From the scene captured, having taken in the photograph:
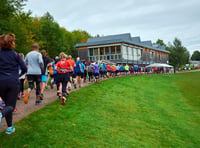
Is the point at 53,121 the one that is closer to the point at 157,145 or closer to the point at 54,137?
the point at 54,137

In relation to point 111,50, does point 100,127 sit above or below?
below

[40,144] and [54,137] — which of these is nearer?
[40,144]

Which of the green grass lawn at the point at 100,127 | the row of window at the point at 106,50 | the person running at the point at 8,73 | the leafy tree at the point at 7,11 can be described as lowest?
the green grass lawn at the point at 100,127

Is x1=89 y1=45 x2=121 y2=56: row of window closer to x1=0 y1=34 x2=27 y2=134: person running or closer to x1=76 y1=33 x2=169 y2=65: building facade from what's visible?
x1=76 y1=33 x2=169 y2=65: building facade

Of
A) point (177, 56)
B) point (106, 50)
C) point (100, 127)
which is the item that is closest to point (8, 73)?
point (100, 127)

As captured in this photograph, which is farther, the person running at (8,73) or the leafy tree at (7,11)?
the leafy tree at (7,11)

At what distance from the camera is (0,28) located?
77.6ft

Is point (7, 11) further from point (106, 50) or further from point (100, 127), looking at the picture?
point (100, 127)

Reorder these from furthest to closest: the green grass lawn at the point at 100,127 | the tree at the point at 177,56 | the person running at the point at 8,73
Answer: the tree at the point at 177,56
the green grass lawn at the point at 100,127
the person running at the point at 8,73

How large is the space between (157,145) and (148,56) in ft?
160

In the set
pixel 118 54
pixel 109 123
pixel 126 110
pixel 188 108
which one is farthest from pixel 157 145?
pixel 118 54

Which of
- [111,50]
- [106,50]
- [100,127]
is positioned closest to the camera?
[100,127]

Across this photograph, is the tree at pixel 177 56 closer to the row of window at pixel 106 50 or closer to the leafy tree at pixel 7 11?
the row of window at pixel 106 50

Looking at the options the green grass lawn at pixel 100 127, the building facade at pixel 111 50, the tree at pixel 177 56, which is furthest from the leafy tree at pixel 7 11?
the tree at pixel 177 56
